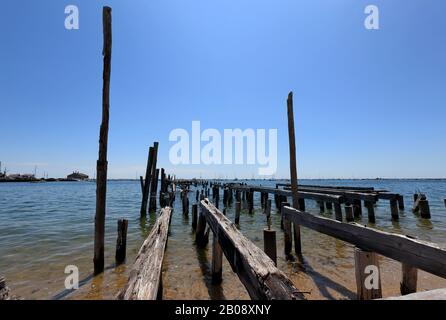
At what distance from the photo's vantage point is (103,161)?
18.9 feet

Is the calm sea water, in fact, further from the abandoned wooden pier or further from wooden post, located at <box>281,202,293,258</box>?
the abandoned wooden pier

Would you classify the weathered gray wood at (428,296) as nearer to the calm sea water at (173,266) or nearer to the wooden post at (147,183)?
the calm sea water at (173,266)

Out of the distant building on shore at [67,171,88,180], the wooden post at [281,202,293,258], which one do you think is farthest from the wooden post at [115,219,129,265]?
the distant building on shore at [67,171,88,180]

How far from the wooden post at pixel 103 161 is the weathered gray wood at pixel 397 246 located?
489 cm

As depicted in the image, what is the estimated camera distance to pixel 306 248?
7664 mm

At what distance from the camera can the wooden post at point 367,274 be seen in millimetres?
3400

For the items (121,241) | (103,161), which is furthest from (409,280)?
(103,161)

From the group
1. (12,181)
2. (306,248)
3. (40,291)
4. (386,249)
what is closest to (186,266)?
(40,291)

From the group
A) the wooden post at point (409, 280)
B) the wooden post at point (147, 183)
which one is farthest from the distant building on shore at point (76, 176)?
the wooden post at point (409, 280)
